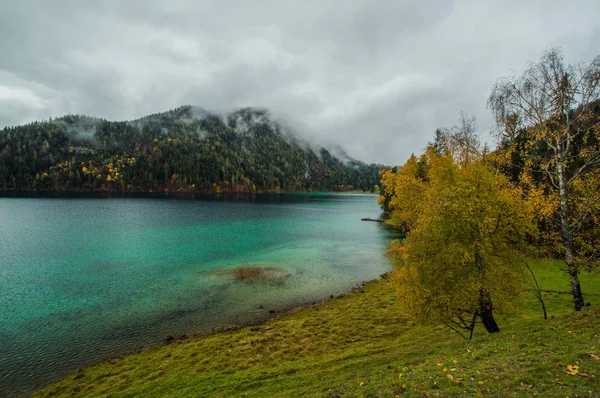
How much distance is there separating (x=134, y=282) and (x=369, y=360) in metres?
36.0

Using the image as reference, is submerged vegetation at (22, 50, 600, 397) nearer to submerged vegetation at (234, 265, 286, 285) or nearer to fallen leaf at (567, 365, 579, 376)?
fallen leaf at (567, 365, 579, 376)

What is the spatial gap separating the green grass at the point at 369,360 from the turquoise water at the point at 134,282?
4.56m

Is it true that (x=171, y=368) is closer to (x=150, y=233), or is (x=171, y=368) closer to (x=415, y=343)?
(x=415, y=343)

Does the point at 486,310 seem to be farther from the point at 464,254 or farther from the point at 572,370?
the point at 572,370

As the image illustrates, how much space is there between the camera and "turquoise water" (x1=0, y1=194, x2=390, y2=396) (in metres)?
25.0

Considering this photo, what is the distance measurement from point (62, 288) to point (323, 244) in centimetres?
4833

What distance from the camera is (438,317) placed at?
52.3ft

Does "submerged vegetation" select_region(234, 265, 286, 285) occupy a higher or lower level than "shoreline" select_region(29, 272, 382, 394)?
higher

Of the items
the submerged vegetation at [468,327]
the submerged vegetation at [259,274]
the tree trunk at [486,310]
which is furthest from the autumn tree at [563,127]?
the submerged vegetation at [259,274]

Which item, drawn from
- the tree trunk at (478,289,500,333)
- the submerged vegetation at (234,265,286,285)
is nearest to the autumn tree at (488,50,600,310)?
the tree trunk at (478,289,500,333)

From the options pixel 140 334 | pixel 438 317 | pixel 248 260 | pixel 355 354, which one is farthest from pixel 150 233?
pixel 438 317

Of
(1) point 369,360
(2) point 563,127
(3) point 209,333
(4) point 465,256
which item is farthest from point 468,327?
(3) point 209,333

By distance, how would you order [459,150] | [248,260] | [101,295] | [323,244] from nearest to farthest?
1. [101,295]
2. [459,150]
3. [248,260]
4. [323,244]

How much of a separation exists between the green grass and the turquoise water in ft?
15.0
